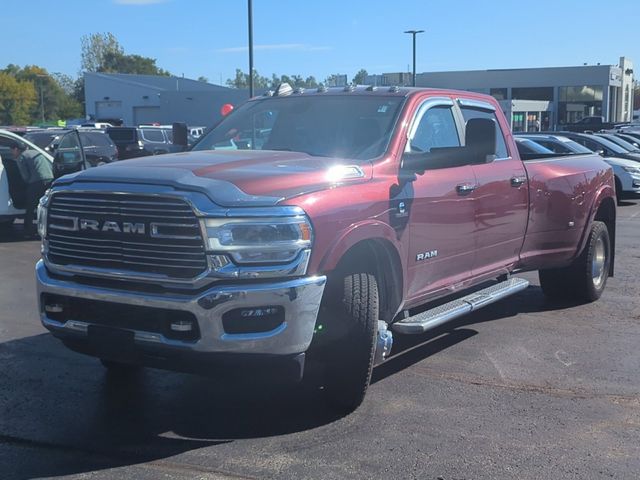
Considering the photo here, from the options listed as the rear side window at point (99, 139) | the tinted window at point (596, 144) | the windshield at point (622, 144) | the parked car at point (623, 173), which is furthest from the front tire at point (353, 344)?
the windshield at point (622, 144)

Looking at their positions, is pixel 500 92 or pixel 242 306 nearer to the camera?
pixel 242 306

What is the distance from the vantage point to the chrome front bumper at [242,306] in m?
4.37

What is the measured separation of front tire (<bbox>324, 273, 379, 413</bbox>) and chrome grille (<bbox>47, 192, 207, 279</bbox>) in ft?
3.25

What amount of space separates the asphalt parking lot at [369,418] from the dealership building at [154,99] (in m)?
55.3

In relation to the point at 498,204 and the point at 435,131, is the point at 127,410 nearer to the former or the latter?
the point at 435,131

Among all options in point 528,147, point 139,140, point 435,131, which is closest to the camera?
point 435,131

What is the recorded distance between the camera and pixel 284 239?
14.6ft

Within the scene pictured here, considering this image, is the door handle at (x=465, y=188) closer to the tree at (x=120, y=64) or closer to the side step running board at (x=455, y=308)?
the side step running board at (x=455, y=308)

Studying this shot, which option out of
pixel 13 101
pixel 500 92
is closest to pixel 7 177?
pixel 500 92

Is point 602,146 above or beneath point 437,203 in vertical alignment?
beneath

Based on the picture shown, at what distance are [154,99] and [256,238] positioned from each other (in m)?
69.0

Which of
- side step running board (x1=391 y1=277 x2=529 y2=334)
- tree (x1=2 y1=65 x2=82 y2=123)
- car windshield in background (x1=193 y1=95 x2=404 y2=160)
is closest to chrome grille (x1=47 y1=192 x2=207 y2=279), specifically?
car windshield in background (x1=193 y1=95 x2=404 y2=160)

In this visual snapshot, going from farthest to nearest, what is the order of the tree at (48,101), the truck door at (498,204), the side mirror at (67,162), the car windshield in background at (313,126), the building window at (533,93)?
the tree at (48,101) < the building window at (533,93) < the side mirror at (67,162) < the truck door at (498,204) < the car windshield in background at (313,126)

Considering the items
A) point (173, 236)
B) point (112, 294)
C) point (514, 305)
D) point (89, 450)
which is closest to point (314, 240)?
point (173, 236)
